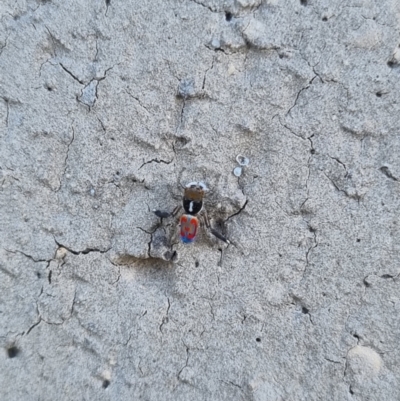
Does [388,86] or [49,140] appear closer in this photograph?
[388,86]

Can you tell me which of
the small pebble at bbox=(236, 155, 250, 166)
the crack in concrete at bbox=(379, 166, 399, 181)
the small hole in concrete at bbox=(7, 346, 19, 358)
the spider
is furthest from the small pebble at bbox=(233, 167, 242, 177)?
the small hole in concrete at bbox=(7, 346, 19, 358)

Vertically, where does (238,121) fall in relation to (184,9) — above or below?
below

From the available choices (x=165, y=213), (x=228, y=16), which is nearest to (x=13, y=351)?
(x=165, y=213)

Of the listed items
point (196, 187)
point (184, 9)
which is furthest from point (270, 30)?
point (196, 187)

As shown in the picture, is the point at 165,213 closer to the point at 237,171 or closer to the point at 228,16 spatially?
the point at 237,171

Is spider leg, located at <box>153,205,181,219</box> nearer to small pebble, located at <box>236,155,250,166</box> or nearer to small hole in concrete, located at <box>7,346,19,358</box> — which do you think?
small pebble, located at <box>236,155,250,166</box>

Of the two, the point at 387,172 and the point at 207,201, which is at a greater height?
the point at 387,172

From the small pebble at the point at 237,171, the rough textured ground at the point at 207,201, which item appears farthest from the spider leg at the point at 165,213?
the small pebble at the point at 237,171

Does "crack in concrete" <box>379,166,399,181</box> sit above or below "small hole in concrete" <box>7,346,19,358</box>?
above

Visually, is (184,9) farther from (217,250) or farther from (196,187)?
(217,250)
